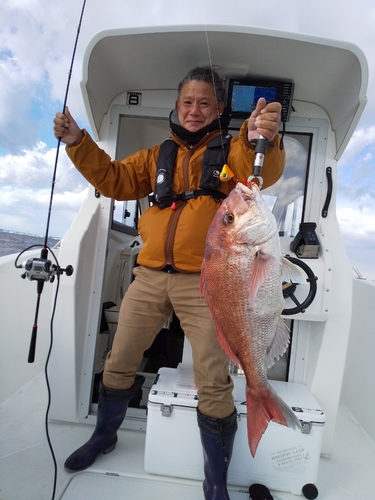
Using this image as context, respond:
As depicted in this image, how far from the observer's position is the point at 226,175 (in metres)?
1.68

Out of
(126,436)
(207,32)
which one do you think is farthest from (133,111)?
(126,436)

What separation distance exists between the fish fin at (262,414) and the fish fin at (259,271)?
0.53 m

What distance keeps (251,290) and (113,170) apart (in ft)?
4.21

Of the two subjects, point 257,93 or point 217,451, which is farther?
point 257,93

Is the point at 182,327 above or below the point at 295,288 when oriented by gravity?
below

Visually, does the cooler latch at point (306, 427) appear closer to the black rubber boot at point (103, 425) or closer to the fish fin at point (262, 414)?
the fish fin at point (262, 414)

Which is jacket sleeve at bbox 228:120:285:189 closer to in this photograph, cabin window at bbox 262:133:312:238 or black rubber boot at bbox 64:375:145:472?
cabin window at bbox 262:133:312:238

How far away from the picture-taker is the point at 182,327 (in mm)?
2107

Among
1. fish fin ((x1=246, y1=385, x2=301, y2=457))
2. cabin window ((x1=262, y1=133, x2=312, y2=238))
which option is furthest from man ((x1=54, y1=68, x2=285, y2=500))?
cabin window ((x1=262, y1=133, x2=312, y2=238))

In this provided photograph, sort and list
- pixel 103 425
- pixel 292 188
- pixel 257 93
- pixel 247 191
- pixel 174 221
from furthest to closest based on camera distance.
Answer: pixel 292 188 → pixel 257 93 → pixel 103 425 → pixel 174 221 → pixel 247 191

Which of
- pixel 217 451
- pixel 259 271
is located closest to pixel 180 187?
pixel 259 271

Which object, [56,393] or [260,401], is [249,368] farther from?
[56,393]

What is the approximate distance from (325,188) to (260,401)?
201 cm

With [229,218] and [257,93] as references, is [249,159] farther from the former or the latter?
[257,93]
